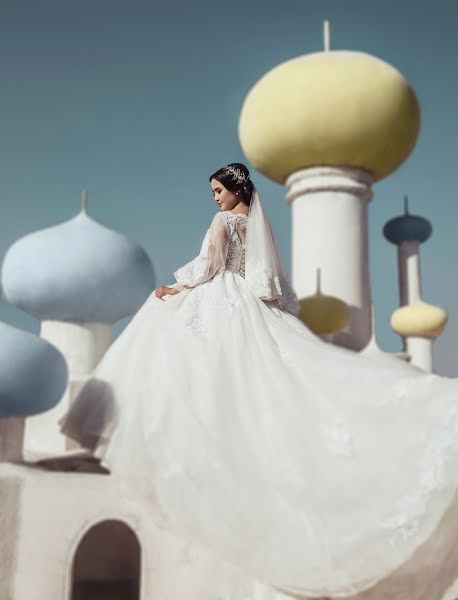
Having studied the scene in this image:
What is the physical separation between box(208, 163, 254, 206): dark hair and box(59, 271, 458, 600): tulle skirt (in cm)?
70

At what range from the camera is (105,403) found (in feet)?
11.3

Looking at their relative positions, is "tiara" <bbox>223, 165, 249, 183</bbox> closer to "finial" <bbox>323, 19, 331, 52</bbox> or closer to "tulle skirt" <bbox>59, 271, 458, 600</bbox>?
"tulle skirt" <bbox>59, 271, 458, 600</bbox>

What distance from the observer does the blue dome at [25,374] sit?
6824mm

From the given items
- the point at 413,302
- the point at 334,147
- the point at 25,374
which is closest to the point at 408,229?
the point at 413,302

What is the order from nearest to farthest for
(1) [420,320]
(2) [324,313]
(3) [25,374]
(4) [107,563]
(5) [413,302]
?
(3) [25,374] → (4) [107,563] → (2) [324,313] → (1) [420,320] → (5) [413,302]

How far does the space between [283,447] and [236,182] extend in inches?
57.1

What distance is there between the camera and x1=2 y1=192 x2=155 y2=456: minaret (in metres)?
11.1

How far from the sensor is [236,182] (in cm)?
393

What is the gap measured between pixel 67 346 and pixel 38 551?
5458mm

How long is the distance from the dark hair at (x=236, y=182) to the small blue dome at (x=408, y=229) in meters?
15.7

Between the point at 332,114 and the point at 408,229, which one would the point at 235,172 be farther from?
the point at 408,229

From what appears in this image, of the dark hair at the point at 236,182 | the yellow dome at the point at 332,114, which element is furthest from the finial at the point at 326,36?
the dark hair at the point at 236,182

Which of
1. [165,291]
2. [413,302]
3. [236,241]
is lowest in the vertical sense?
[165,291]

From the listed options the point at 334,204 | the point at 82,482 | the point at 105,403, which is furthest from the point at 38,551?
the point at 334,204
